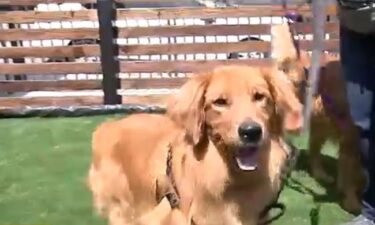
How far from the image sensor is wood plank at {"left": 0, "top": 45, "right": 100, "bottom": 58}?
7043 mm

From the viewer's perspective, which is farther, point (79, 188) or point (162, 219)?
point (79, 188)

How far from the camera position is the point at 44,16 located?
23.0 ft

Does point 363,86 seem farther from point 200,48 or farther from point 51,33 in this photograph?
point 51,33

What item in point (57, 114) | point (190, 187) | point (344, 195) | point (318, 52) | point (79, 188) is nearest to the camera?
point (190, 187)

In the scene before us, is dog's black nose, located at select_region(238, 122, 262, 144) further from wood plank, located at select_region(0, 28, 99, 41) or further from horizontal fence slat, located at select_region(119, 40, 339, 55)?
wood plank, located at select_region(0, 28, 99, 41)

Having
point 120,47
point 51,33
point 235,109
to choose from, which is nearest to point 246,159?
point 235,109

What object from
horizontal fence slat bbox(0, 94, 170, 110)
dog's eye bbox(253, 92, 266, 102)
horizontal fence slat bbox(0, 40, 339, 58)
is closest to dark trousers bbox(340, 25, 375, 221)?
dog's eye bbox(253, 92, 266, 102)

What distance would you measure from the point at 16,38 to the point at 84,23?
844 millimetres

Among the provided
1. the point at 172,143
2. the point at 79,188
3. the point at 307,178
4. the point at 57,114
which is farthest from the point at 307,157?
the point at 57,114

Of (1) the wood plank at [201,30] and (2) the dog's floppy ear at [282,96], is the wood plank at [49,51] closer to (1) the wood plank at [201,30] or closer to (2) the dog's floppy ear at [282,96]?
(1) the wood plank at [201,30]

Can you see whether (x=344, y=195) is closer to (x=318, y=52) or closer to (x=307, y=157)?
(x=307, y=157)

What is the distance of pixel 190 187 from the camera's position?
279 centimetres

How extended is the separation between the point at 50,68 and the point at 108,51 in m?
0.69

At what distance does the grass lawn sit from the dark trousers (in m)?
0.41
